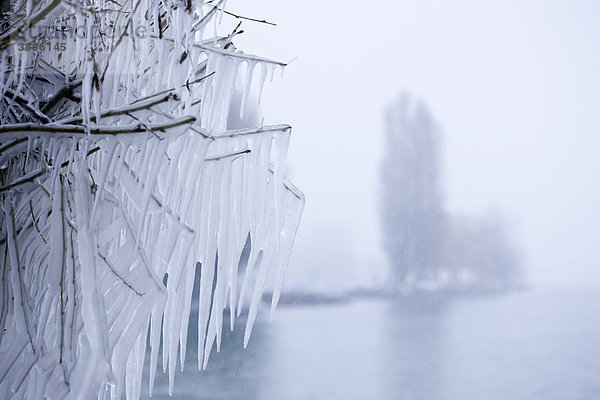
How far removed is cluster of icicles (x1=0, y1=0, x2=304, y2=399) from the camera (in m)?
0.47

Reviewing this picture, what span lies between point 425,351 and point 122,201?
8.76 meters

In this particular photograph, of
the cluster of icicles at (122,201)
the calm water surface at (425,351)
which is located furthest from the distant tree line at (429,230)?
the cluster of icicles at (122,201)

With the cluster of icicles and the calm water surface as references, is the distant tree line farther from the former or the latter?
the cluster of icicles

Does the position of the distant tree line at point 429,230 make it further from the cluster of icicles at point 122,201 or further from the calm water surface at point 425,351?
the cluster of icicles at point 122,201

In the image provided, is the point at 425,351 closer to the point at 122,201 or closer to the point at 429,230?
the point at 429,230

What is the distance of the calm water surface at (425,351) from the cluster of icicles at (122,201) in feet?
21.1

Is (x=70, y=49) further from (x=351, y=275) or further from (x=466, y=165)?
(x=466, y=165)

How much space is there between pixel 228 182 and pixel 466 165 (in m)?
11.4

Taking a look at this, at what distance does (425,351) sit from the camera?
8.84 metres

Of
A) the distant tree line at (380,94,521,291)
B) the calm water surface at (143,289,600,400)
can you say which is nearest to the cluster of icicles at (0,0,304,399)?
the calm water surface at (143,289,600,400)

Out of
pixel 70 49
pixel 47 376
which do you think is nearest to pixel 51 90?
pixel 70 49

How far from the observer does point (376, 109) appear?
12258 mm

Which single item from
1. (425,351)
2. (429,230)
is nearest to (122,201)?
(425,351)

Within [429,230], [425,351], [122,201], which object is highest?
[122,201]
